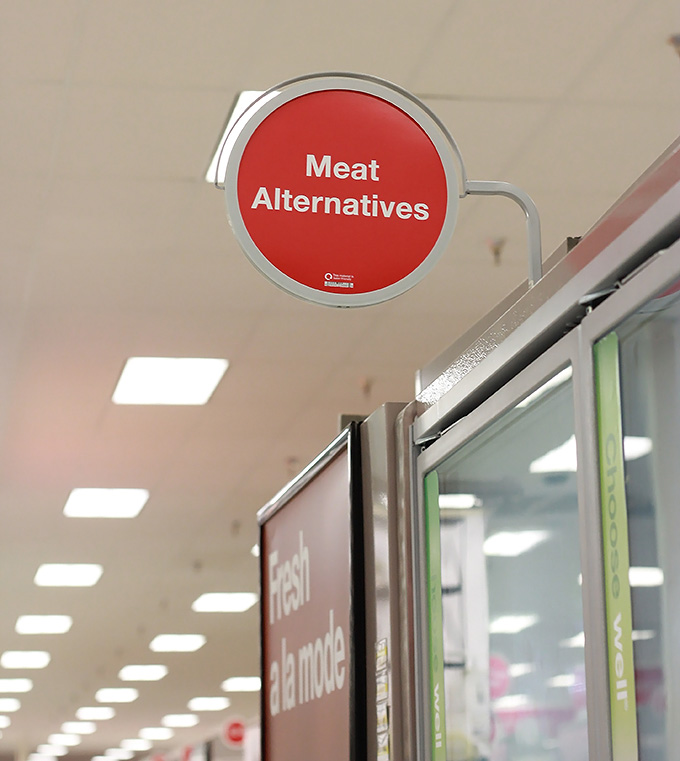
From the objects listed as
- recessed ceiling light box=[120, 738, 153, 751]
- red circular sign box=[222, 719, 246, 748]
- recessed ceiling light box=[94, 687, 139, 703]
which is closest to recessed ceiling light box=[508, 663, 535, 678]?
red circular sign box=[222, 719, 246, 748]

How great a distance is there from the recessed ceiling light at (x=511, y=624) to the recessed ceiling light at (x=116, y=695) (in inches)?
725

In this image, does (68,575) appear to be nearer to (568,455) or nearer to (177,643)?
(177,643)

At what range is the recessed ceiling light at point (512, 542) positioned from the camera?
1669mm

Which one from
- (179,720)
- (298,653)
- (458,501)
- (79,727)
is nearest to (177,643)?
(179,720)

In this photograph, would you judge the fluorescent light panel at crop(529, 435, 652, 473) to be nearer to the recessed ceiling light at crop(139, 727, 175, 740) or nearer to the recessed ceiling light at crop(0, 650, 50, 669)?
the recessed ceiling light at crop(0, 650, 50, 669)

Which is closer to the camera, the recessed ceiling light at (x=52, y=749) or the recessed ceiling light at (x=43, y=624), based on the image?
the recessed ceiling light at (x=43, y=624)

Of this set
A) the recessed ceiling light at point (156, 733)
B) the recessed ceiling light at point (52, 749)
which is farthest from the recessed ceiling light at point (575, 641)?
the recessed ceiling light at point (52, 749)

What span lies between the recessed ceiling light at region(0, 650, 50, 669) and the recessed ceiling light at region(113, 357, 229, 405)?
969 centimetres

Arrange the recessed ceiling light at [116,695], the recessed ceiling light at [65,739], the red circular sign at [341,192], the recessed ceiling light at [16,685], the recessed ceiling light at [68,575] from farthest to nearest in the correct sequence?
1. the recessed ceiling light at [65,739]
2. the recessed ceiling light at [116,695]
3. the recessed ceiling light at [16,685]
4. the recessed ceiling light at [68,575]
5. the red circular sign at [341,192]

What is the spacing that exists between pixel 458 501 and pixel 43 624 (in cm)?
1298

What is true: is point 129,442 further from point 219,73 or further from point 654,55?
point 654,55

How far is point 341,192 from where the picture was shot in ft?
7.23

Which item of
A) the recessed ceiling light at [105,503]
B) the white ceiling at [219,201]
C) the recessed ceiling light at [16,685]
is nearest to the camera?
the white ceiling at [219,201]

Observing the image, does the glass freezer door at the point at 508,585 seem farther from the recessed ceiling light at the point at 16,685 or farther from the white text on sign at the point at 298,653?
the recessed ceiling light at the point at 16,685
